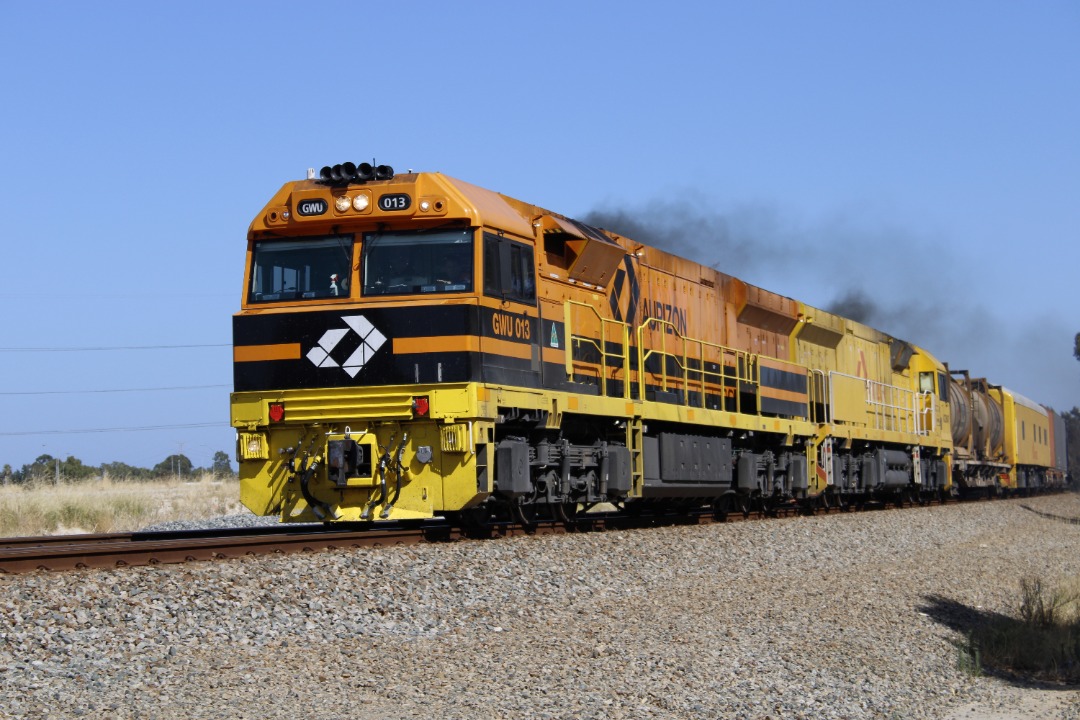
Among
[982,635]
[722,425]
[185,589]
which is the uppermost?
[722,425]

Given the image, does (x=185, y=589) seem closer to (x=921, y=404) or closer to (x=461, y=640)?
(x=461, y=640)

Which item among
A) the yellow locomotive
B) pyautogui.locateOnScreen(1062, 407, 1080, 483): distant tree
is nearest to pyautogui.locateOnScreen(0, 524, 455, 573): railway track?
the yellow locomotive

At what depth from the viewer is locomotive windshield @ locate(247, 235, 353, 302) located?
11.6 metres

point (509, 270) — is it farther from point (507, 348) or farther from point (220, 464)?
point (220, 464)

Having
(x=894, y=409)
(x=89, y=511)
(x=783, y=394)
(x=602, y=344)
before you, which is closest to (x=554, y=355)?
(x=602, y=344)

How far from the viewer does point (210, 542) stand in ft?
34.2

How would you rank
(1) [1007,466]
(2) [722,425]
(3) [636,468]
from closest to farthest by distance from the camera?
(3) [636,468] → (2) [722,425] → (1) [1007,466]

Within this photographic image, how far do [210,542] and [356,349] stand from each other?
2.13 meters

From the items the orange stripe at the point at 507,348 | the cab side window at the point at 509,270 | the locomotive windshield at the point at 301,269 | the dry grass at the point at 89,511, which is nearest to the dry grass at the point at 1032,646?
the orange stripe at the point at 507,348

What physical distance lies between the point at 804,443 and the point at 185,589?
43.9 feet

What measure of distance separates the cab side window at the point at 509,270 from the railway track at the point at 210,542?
230cm

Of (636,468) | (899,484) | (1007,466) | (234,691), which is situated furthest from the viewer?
(1007,466)

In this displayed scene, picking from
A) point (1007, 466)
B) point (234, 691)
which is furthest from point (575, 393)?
point (1007, 466)

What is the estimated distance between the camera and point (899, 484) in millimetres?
23609
